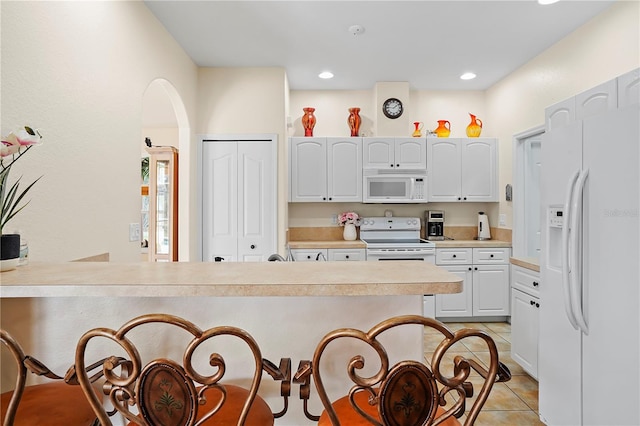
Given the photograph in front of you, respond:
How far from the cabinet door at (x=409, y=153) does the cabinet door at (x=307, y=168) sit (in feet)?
2.86

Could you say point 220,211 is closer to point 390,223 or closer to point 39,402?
point 390,223

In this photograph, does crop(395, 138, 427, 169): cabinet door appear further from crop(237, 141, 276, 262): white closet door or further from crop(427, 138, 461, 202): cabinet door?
crop(237, 141, 276, 262): white closet door

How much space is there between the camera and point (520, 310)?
283 cm

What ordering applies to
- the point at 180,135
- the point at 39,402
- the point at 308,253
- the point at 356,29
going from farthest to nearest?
the point at 308,253 < the point at 180,135 < the point at 356,29 < the point at 39,402

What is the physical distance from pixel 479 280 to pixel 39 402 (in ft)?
13.2

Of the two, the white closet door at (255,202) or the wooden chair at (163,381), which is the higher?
the white closet door at (255,202)

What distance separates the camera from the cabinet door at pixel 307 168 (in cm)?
438

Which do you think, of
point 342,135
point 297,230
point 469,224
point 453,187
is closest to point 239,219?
point 297,230

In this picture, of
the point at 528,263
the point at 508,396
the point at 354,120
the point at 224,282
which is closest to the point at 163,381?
the point at 224,282

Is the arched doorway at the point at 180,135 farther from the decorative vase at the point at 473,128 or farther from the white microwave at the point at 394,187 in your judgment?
the decorative vase at the point at 473,128

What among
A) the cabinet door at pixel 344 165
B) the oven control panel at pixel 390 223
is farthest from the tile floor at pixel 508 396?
the cabinet door at pixel 344 165

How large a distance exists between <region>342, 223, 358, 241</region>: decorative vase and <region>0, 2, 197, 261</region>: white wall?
99.5 inches

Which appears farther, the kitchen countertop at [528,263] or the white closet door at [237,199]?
the white closet door at [237,199]

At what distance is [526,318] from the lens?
274cm
